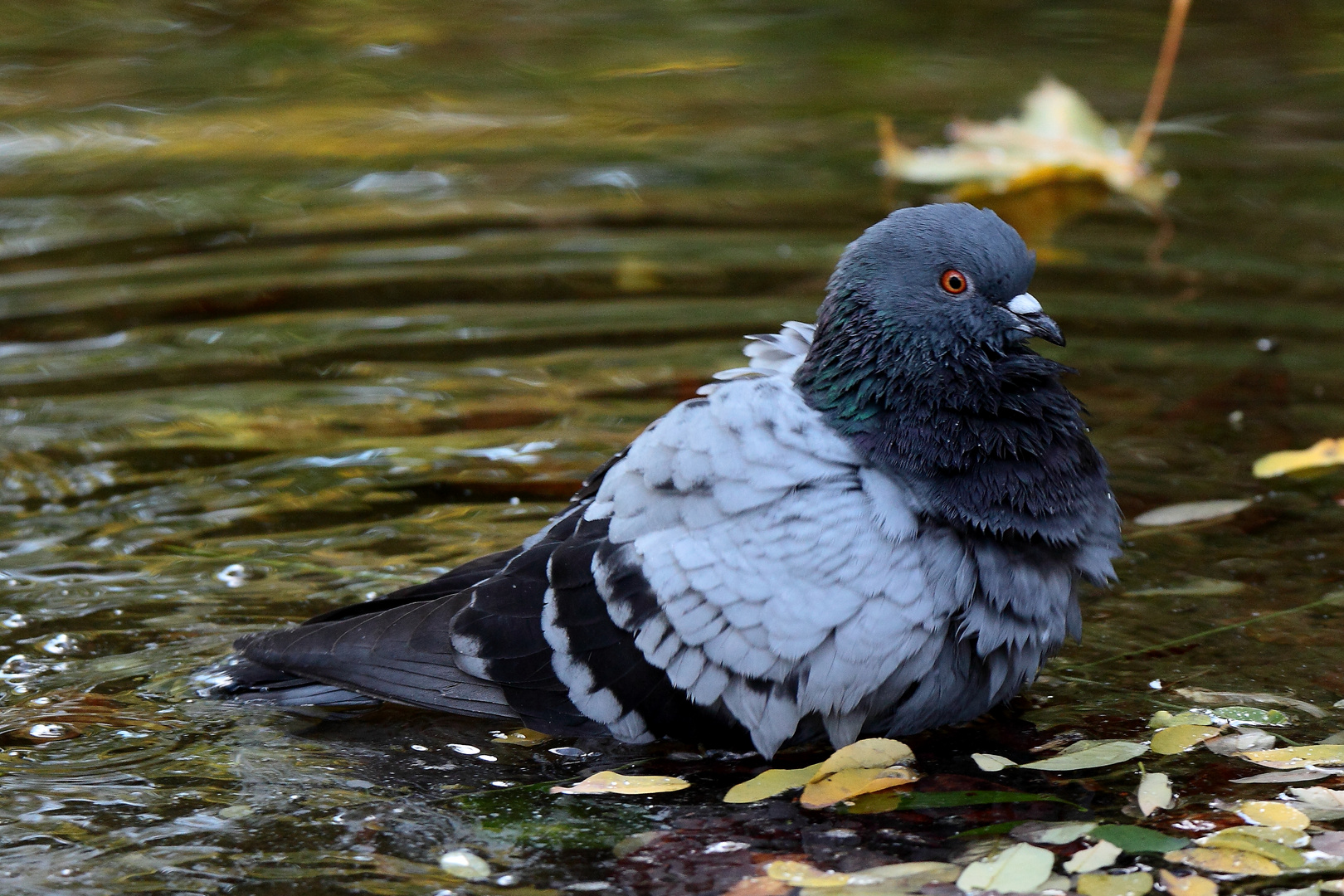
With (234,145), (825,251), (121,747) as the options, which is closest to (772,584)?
(121,747)

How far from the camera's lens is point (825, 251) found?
8.63 metres

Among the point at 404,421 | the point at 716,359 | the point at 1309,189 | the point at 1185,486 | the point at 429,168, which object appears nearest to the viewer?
the point at 1185,486

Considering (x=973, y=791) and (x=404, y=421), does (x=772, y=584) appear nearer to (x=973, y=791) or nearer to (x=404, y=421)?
(x=973, y=791)

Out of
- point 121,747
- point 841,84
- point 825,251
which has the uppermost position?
point 841,84

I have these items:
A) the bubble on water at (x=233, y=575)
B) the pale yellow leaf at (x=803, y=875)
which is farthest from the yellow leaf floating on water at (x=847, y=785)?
the bubble on water at (x=233, y=575)

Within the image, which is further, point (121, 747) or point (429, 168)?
point (429, 168)

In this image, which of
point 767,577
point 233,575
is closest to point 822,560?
point 767,577

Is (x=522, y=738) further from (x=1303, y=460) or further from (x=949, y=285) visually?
(x=1303, y=460)

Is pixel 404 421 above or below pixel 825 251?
below

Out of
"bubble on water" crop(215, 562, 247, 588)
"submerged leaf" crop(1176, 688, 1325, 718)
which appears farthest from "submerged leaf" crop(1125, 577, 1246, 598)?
"bubble on water" crop(215, 562, 247, 588)

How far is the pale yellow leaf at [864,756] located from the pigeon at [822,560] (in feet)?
0.33

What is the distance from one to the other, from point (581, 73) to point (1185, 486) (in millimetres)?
6977

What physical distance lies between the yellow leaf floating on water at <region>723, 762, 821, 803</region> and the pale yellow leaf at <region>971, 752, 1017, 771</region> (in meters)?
0.48

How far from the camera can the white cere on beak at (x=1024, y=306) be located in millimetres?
4531
